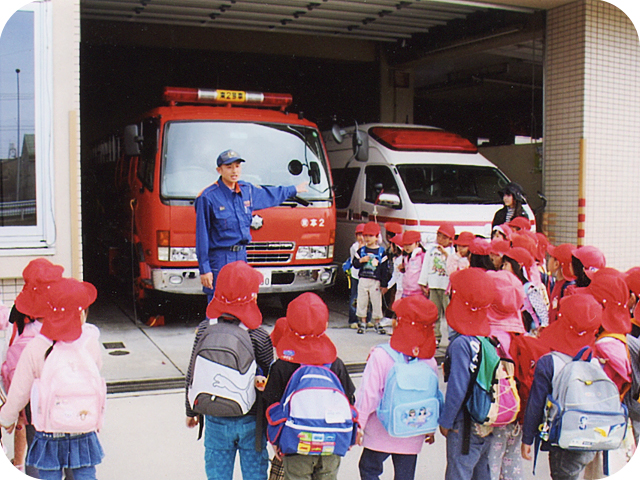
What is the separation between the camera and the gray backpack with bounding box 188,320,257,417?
319 centimetres

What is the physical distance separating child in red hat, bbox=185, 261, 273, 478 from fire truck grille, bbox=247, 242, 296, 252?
4437 millimetres

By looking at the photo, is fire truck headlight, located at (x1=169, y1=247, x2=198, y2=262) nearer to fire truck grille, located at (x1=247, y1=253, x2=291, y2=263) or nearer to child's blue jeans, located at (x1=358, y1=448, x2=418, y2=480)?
fire truck grille, located at (x1=247, y1=253, x2=291, y2=263)

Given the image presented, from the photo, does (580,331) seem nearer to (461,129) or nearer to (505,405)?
(505,405)

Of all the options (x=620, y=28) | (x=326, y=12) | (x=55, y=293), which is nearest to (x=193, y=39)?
(x=326, y=12)

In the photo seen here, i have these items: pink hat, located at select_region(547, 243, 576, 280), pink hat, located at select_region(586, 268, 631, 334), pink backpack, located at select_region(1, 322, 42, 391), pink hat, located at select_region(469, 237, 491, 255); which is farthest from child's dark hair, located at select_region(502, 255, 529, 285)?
pink backpack, located at select_region(1, 322, 42, 391)

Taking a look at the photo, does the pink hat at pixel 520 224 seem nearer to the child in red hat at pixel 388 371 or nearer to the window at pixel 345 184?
the window at pixel 345 184

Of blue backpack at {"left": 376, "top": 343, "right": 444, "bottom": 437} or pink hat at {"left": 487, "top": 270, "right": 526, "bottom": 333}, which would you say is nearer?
blue backpack at {"left": 376, "top": 343, "right": 444, "bottom": 437}

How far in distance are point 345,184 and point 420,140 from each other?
1.35 meters

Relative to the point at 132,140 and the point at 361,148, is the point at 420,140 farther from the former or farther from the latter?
the point at 132,140

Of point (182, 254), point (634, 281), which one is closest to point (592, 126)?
point (182, 254)

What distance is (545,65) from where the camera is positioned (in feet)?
33.6

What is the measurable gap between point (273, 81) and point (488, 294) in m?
13.1

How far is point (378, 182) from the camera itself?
962cm

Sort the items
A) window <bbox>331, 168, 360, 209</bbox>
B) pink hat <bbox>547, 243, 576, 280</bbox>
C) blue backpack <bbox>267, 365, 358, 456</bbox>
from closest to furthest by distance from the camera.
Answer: blue backpack <bbox>267, 365, 358, 456</bbox>, pink hat <bbox>547, 243, 576, 280</bbox>, window <bbox>331, 168, 360, 209</bbox>
